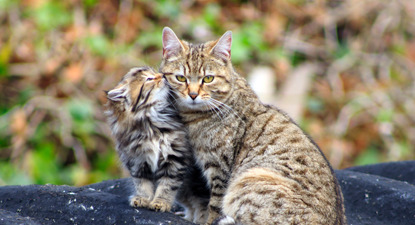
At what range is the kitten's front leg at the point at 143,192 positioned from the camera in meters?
2.60

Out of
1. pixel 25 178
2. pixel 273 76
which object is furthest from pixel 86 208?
pixel 273 76

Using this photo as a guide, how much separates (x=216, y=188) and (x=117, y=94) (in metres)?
0.72

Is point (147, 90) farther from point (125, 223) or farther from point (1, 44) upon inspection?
point (1, 44)

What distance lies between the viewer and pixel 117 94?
272 cm

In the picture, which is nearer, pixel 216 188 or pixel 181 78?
pixel 216 188

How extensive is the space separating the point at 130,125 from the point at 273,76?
3913 millimetres

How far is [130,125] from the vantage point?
2721mm

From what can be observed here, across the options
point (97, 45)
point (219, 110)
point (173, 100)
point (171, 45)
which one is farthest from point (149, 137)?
point (97, 45)

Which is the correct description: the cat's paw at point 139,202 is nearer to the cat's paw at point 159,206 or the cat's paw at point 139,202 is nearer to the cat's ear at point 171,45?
the cat's paw at point 159,206

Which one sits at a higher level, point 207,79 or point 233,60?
point 233,60

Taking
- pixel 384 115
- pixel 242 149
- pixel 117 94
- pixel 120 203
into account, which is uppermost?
pixel 384 115

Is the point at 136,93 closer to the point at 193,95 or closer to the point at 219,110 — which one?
the point at 193,95

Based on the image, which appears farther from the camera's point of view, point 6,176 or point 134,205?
point 6,176

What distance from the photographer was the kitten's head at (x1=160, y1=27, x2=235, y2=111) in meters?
2.96
